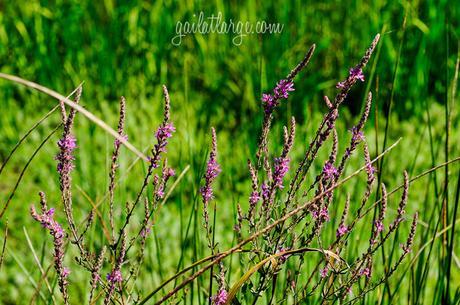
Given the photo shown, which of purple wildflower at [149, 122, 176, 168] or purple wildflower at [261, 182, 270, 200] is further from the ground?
purple wildflower at [149, 122, 176, 168]

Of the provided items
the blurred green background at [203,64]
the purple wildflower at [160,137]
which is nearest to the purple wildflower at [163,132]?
the purple wildflower at [160,137]

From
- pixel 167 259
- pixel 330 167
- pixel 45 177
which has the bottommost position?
pixel 330 167

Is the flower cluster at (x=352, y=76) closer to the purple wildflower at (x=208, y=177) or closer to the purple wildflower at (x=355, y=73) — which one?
the purple wildflower at (x=355, y=73)

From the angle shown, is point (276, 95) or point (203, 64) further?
point (203, 64)

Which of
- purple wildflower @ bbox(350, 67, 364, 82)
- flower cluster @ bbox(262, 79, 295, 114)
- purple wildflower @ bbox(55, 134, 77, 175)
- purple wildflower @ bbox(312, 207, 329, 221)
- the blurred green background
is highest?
the blurred green background

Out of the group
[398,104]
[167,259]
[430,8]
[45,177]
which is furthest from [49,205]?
[430,8]

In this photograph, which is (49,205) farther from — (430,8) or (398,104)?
(430,8)

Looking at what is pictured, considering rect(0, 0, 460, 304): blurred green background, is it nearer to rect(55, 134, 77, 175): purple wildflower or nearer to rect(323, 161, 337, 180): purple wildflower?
rect(323, 161, 337, 180): purple wildflower

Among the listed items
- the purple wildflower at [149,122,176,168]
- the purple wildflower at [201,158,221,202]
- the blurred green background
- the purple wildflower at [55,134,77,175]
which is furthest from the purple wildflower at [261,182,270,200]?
the blurred green background

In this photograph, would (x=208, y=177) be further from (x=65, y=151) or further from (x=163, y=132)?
(x=65, y=151)

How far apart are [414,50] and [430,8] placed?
27 cm

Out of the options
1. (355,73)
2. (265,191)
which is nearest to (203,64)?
(265,191)

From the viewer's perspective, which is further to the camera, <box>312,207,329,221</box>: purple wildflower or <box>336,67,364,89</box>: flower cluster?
<box>312,207,329,221</box>: purple wildflower

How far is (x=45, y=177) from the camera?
3740 millimetres
